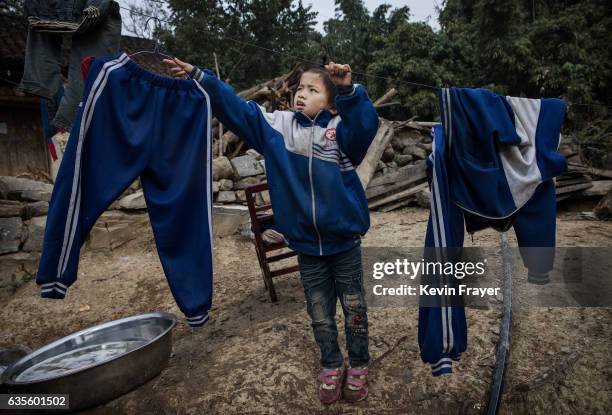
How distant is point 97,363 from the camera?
2492mm

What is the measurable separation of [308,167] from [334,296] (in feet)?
2.72

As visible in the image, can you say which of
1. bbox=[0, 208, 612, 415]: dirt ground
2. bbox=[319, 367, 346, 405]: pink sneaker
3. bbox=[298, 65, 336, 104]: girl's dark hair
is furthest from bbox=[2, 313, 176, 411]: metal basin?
bbox=[298, 65, 336, 104]: girl's dark hair

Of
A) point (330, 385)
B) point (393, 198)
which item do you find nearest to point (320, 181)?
point (330, 385)

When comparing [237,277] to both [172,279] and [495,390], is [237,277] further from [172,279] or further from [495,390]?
[495,390]

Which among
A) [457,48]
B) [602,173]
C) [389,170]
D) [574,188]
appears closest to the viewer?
[574,188]

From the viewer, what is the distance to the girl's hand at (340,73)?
1.90 meters

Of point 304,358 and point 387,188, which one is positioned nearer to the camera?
point 304,358

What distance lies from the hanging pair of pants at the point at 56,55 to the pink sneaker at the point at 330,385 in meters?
2.62

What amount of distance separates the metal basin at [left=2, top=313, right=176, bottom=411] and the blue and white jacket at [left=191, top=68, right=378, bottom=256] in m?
1.41

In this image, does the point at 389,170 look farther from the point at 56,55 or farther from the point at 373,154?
the point at 56,55

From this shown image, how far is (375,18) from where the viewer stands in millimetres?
20531
